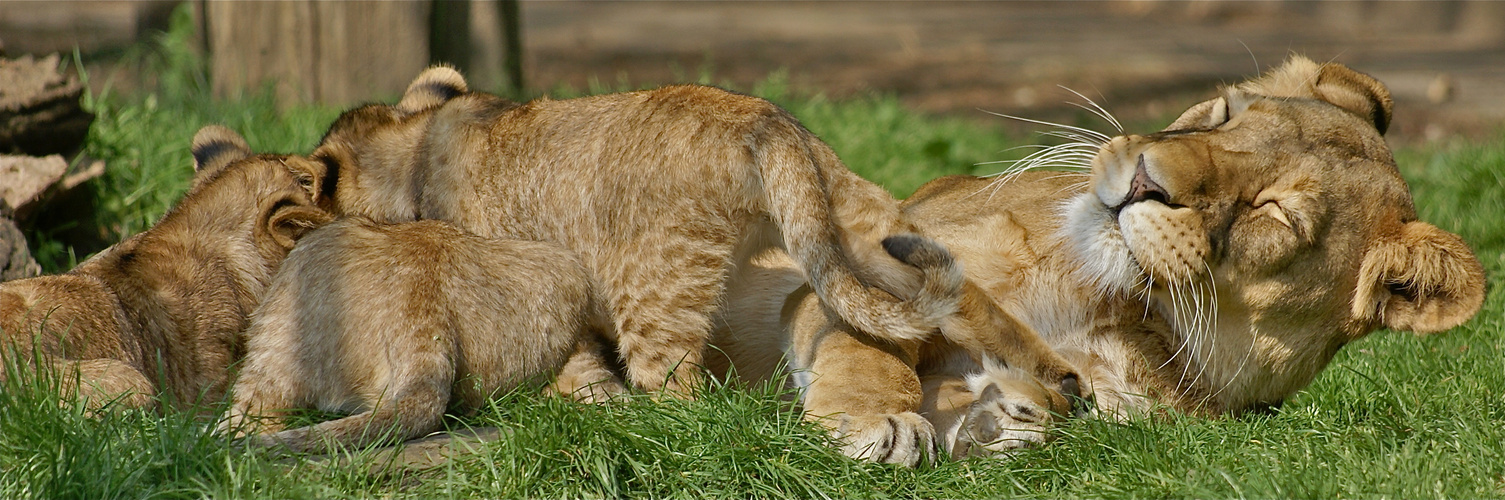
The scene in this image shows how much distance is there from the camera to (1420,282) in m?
3.73

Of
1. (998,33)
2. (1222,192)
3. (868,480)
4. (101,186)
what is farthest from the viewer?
(998,33)

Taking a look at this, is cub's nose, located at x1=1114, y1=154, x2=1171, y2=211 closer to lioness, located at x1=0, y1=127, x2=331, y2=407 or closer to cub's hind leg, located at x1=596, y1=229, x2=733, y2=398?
cub's hind leg, located at x1=596, y1=229, x2=733, y2=398

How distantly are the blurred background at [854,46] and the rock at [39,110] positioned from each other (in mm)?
1860

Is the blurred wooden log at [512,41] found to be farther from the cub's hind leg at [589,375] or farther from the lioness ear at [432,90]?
the cub's hind leg at [589,375]

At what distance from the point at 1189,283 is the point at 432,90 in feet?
9.35

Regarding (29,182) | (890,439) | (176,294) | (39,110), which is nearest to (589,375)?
(890,439)

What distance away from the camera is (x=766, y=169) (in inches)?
151

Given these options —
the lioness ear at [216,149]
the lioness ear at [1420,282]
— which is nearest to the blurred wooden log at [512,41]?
the lioness ear at [216,149]

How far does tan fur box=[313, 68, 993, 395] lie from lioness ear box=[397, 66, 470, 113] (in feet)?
1.90

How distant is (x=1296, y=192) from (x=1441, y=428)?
795mm

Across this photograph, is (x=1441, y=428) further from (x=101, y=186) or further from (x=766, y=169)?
(x=101, y=186)

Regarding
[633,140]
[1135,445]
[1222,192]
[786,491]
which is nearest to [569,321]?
[633,140]

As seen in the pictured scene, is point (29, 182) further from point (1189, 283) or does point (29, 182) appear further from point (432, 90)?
point (1189, 283)

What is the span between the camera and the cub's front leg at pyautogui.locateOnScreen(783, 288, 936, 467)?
3.44 meters
